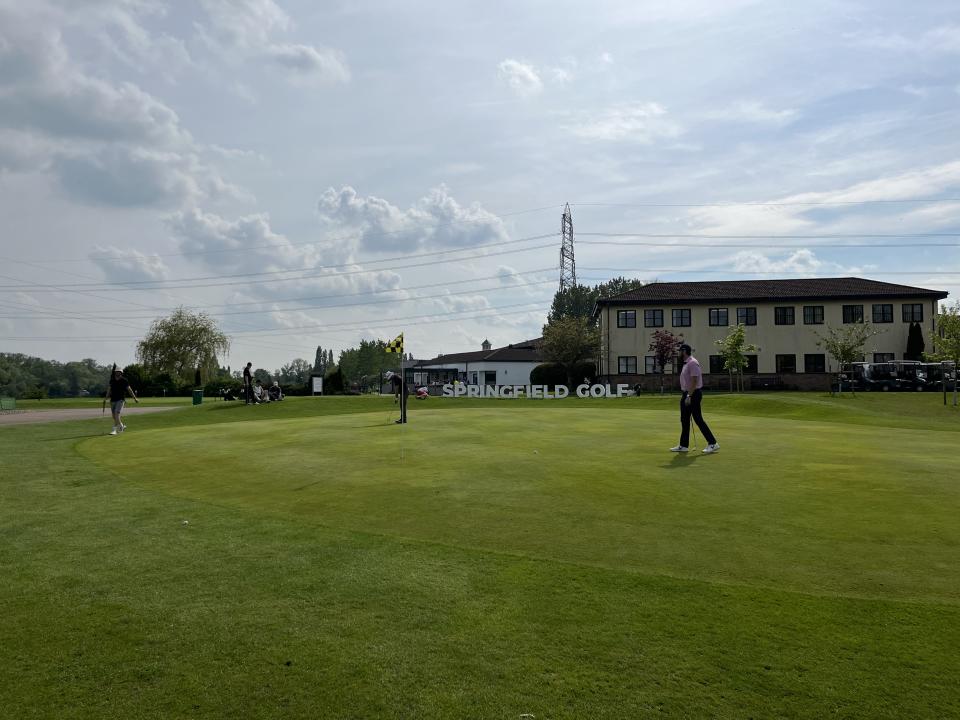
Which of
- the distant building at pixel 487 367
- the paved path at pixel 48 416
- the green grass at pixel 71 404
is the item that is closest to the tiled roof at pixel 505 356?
the distant building at pixel 487 367

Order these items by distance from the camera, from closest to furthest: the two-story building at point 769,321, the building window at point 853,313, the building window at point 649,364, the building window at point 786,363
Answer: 1. the two-story building at point 769,321
2. the building window at point 853,313
3. the building window at point 786,363
4. the building window at point 649,364

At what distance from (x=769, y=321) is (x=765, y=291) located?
12.5ft

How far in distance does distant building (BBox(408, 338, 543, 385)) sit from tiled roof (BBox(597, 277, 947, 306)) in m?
24.1

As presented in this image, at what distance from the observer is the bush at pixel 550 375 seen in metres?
69.0

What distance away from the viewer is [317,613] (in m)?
5.39

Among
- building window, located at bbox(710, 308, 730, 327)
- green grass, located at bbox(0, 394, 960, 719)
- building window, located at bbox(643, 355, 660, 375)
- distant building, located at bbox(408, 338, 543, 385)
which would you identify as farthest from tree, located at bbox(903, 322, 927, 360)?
green grass, located at bbox(0, 394, 960, 719)

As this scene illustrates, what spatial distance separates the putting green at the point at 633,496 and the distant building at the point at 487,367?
75394mm

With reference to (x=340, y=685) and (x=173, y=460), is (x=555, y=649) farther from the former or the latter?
(x=173, y=460)

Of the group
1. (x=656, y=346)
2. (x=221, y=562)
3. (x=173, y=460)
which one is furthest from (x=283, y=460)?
(x=656, y=346)

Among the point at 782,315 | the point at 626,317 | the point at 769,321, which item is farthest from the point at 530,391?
the point at 782,315

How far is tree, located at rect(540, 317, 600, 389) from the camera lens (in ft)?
214

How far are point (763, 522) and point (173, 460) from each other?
12771 mm

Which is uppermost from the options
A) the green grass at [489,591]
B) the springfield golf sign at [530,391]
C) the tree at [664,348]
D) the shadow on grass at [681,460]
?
the tree at [664,348]

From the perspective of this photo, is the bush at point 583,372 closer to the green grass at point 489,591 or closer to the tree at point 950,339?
the tree at point 950,339
